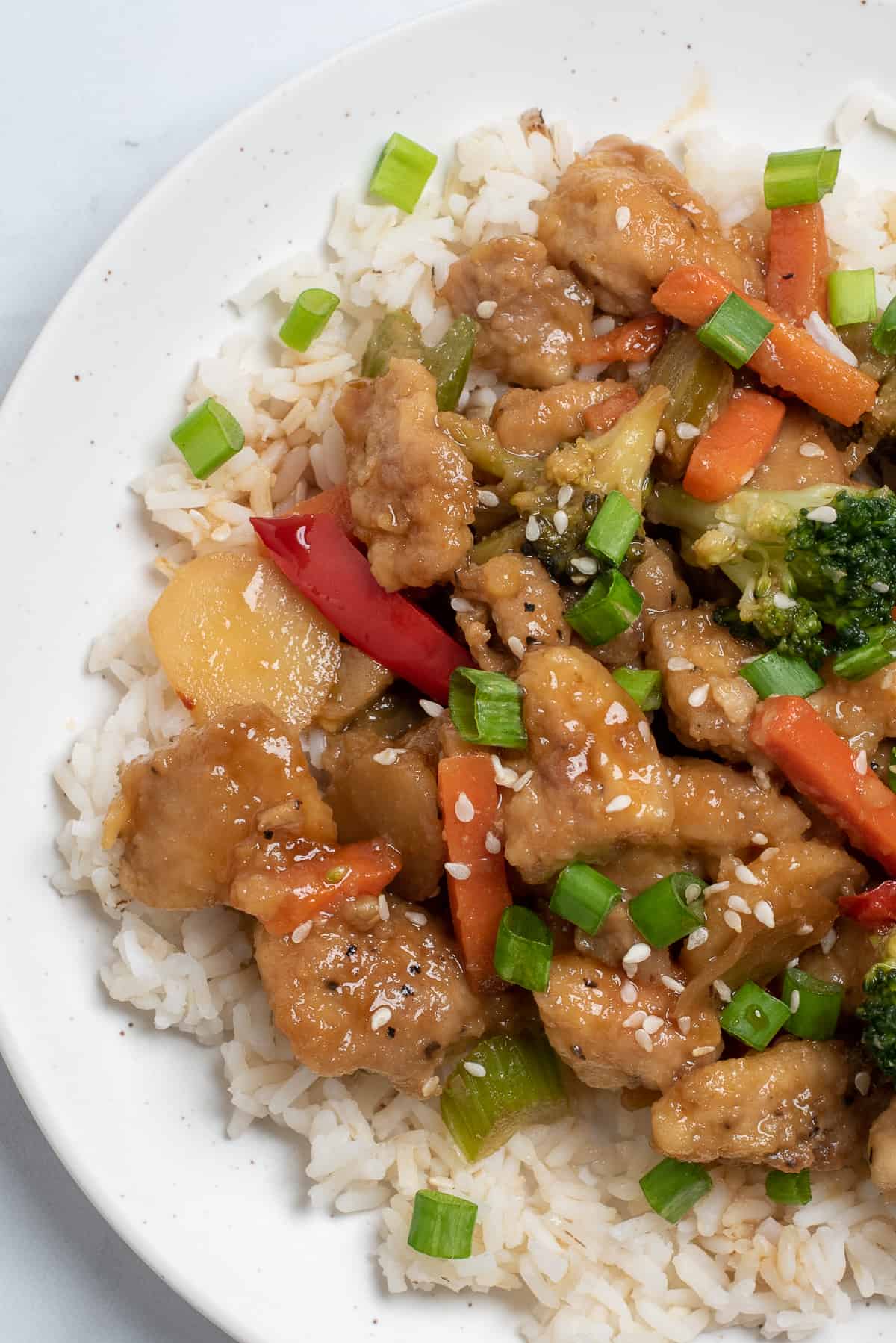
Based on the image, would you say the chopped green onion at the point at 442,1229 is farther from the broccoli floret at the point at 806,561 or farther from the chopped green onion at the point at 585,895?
the broccoli floret at the point at 806,561

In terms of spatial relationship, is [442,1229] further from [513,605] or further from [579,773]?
[513,605]

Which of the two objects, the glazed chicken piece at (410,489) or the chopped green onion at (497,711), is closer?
the chopped green onion at (497,711)

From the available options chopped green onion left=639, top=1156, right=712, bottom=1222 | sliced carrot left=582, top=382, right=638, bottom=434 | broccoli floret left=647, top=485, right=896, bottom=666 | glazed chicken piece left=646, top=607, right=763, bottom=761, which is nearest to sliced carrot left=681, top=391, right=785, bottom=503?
broccoli floret left=647, top=485, right=896, bottom=666

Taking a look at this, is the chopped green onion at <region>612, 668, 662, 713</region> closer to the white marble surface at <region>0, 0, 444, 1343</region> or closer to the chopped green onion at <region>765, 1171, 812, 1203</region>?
the chopped green onion at <region>765, 1171, 812, 1203</region>

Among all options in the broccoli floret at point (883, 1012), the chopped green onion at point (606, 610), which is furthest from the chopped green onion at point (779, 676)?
the broccoli floret at point (883, 1012)

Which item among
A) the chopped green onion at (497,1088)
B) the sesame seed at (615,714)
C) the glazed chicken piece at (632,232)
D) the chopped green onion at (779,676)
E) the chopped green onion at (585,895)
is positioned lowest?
the chopped green onion at (497,1088)

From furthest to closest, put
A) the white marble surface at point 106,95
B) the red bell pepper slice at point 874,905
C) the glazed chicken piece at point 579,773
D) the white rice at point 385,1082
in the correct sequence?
the white marble surface at point 106,95
the white rice at point 385,1082
the red bell pepper slice at point 874,905
the glazed chicken piece at point 579,773

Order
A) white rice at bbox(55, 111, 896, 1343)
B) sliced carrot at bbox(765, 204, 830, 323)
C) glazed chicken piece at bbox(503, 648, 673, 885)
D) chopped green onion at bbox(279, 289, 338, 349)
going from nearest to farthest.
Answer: glazed chicken piece at bbox(503, 648, 673, 885)
white rice at bbox(55, 111, 896, 1343)
sliced carrot at bbox(765, 204, 830, 323)
chopped green onion at bbox(279, 289, 338, 349)

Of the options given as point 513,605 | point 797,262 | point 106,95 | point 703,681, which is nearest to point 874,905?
point 703,681
